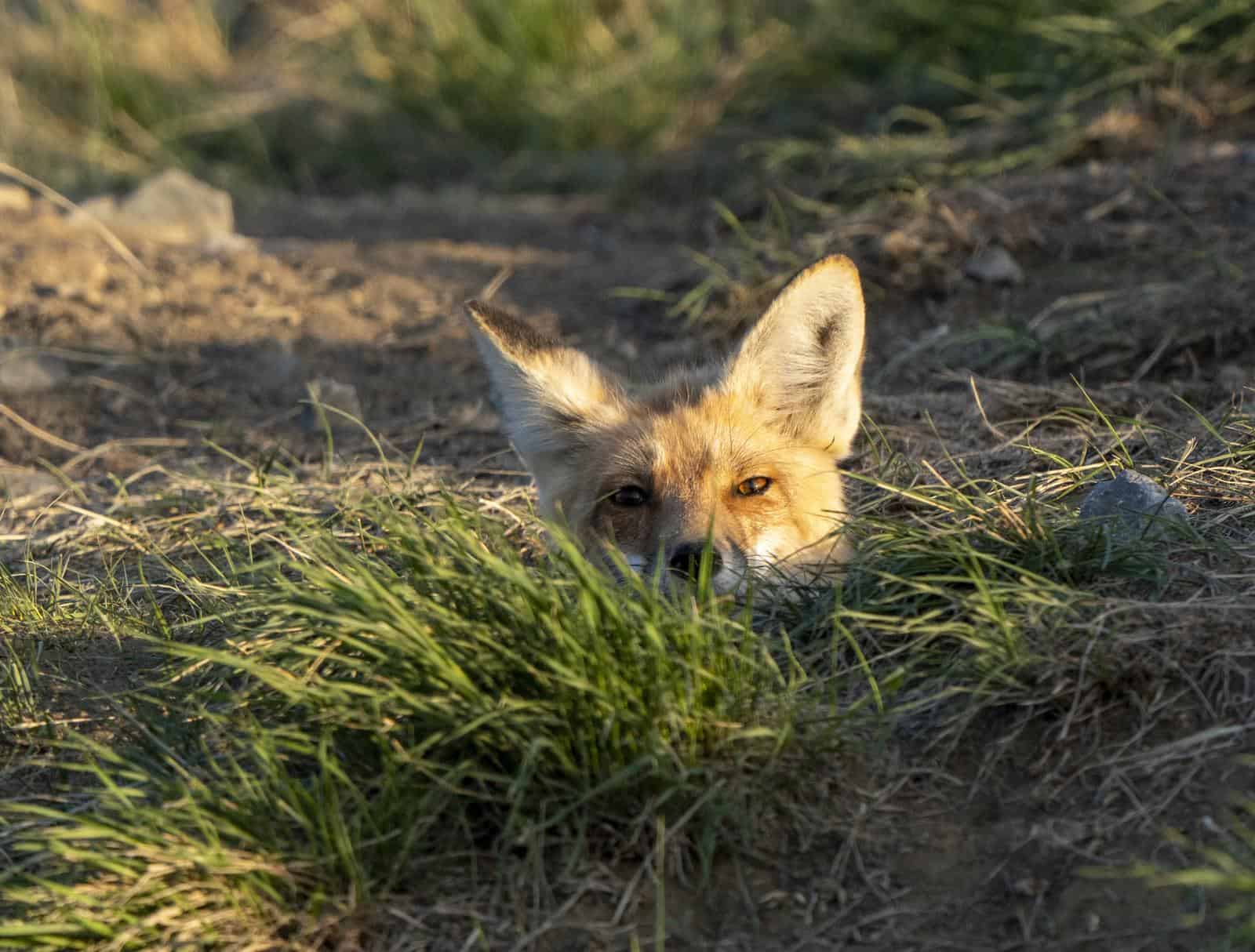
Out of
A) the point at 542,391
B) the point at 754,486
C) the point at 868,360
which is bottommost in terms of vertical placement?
the point at 868,360

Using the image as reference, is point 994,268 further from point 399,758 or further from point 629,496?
point 399,758

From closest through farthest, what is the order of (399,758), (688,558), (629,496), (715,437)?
(399,758), (688,558), (629,496), (715,437)

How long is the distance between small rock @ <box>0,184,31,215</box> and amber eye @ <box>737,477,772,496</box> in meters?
5.70

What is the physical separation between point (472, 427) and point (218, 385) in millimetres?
1415

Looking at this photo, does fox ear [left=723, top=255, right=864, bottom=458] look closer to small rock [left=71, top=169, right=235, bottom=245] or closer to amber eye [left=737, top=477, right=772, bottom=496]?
amber eye [left=737, top=477, right=772, bottom=496]

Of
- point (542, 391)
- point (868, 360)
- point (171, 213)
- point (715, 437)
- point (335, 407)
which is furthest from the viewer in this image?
point (171, 213)

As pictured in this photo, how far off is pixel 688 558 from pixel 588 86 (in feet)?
23.3

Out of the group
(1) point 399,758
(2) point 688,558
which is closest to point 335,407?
(2) point 688,558

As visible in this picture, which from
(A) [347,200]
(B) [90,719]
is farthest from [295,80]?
(B) [90,719]

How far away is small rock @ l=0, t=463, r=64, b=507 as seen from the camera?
4789mm

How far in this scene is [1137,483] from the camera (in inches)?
132

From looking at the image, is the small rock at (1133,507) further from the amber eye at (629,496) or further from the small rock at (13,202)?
the small rock at (13,202)

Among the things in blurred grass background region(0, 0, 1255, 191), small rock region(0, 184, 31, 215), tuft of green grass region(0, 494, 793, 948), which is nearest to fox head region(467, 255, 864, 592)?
tuft of green grass region(0, 494, 793, 948)

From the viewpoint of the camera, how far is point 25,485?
4910 mm
